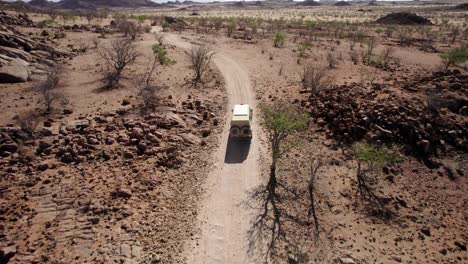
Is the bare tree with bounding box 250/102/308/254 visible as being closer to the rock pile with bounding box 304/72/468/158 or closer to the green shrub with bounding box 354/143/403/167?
the green shrub with bounding box 354/143/403/167

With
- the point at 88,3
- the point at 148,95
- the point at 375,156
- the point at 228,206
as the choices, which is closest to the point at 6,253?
the point at 228,206

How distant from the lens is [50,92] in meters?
17.8

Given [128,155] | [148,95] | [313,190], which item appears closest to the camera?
[313,190]

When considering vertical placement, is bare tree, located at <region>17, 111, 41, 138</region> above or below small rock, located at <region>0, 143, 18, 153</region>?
above

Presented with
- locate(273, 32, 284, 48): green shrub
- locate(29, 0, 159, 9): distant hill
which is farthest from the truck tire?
locate(29, 0, 159, 9): distant hill

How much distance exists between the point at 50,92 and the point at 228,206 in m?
14.9

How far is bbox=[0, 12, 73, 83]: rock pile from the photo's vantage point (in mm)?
18953

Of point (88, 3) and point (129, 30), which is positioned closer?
point (129, 30)

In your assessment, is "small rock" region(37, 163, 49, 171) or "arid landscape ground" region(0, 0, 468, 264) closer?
"arid landscape ground" region(0, 0, 468, 264)

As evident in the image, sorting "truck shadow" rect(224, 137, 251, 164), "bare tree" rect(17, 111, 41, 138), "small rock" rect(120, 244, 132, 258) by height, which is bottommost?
"small rock" rect(120, 244, 132, 258)

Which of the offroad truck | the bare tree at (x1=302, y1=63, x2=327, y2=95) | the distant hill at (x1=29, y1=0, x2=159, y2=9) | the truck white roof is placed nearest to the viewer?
the offroad truck

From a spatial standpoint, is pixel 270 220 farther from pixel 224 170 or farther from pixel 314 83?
pixel 314 83

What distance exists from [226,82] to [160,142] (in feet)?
34.1

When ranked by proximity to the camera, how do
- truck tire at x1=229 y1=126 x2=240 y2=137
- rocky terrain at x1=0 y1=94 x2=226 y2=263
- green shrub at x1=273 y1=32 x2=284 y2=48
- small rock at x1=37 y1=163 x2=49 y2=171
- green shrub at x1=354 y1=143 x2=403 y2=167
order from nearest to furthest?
rocky terrain at x1=0 y1=94 x2=226 y2=263 → small rock at x1=37 y1=163 x2=49 y2=171 → green shrub at x1=354 y1=143 x2=403 y2=167 → truck tire at x1=229 y1=126 x2=240 y2=137 → green shrub at x1=273 y1=32 x2=284 y2=48
